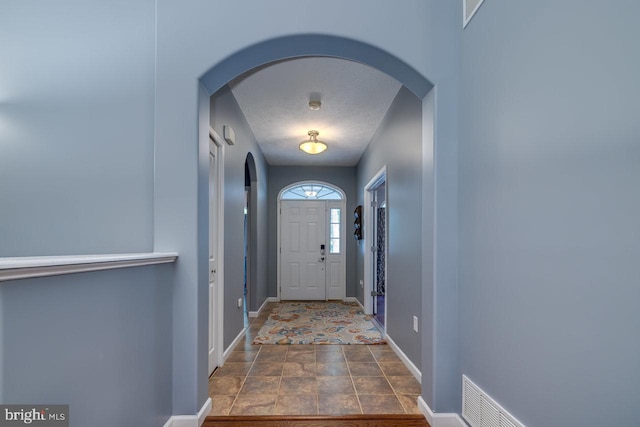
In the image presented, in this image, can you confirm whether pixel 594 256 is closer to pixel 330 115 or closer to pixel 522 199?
pixel 522 199

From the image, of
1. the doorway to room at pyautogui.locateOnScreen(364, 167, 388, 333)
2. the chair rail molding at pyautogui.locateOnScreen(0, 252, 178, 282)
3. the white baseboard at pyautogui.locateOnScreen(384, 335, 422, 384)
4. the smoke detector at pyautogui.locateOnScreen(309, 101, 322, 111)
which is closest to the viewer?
the chair rail molding at pyautogui.locateOnScreen(0, 252, 178, 282)

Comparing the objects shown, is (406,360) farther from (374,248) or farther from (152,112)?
(152,112)

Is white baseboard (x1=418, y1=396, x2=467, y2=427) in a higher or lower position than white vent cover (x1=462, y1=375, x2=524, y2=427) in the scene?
lower

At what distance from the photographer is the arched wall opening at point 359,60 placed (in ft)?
6.72

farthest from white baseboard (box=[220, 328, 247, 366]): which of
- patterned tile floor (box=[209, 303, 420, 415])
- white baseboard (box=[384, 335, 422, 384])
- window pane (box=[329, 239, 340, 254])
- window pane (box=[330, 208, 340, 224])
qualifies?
window pane (box=[330, 208, 340, 224])

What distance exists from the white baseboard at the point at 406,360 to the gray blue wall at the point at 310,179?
2853mm

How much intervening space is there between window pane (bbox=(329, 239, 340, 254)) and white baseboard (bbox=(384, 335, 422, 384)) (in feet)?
9.71

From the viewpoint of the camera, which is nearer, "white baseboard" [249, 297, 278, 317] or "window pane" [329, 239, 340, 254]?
"white baseboard" [249, 297, 278, 317]

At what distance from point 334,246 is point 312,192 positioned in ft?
3.93

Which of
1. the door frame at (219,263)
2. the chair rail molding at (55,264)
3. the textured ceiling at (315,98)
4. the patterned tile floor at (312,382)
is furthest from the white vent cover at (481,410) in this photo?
the textured ceiling at (315,98)

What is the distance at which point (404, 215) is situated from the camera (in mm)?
3240

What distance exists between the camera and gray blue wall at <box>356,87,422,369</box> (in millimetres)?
2826

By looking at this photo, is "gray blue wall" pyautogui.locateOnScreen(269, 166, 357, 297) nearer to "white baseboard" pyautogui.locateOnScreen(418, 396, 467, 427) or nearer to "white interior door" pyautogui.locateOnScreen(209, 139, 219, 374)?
"white interior door" pyautogui.locateOnScreen(209, 139, 219, 374)

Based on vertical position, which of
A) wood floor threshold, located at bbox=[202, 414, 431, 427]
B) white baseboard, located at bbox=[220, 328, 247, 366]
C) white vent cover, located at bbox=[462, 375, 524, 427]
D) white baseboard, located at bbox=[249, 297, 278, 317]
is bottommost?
white baseboard, located at bbox=[249, 297, 278, 317]
